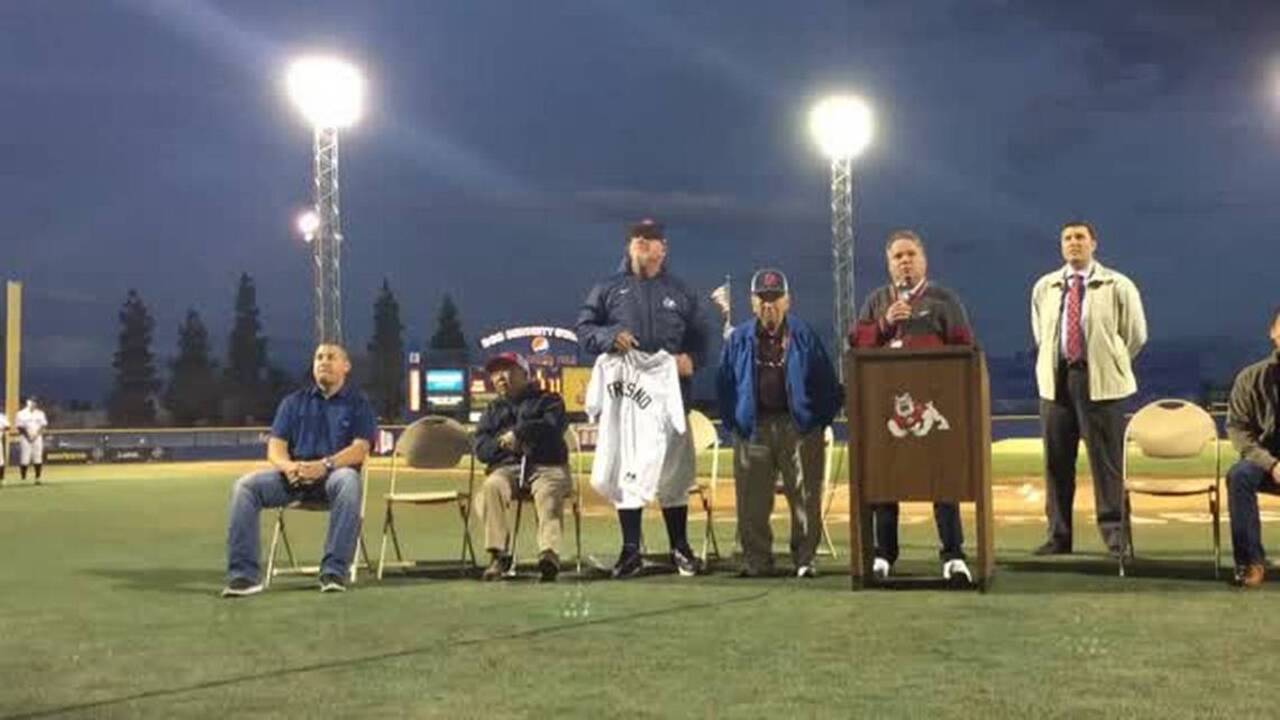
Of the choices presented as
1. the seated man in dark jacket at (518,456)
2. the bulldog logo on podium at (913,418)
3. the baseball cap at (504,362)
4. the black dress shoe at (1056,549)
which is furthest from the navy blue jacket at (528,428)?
the black dress shoe at (1056,549)

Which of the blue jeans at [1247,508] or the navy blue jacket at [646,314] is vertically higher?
the navy blue jacket at [646,314]

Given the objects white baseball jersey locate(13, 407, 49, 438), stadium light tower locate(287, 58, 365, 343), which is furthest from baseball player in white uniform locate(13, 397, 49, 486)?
stadium light tower locate(287, 58, 365, 343)

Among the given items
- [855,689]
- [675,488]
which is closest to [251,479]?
[675,488]

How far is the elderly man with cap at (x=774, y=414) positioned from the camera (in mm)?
7570

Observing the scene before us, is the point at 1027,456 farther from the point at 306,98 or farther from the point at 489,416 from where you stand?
the point at 489,416

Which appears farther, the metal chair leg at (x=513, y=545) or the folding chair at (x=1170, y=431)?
the folding chair at (x=1170, y=431)

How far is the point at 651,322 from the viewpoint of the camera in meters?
7.99

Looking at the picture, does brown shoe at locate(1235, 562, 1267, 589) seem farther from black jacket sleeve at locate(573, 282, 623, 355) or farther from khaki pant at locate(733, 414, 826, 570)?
black jacket sleeve at locate(573, 282, 623, 355)

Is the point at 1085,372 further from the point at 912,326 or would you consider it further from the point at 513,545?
the point at 513,545

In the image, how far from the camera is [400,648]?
208 inches

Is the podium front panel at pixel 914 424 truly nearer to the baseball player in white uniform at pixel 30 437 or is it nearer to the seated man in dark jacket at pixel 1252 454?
the seated man in dark jacket at pixel 1252 454

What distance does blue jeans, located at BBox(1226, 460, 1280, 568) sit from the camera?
22.2 feet

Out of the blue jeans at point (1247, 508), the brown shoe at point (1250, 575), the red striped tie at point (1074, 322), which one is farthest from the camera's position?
the red striped tie at point (1074, 322)

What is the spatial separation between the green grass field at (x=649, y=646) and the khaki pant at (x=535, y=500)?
46cm
